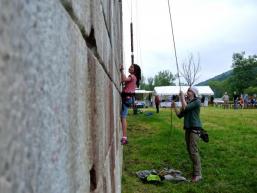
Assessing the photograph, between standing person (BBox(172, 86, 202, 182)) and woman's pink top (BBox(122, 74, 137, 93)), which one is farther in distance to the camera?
woman's pink top (BBox(122, 74, 137, 93))

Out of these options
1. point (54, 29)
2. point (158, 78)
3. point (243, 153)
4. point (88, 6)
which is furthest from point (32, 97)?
point (158, 78)

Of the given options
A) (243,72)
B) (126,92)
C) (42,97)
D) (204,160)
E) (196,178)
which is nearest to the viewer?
Answer: (42,97)

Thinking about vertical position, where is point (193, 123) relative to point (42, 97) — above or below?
below

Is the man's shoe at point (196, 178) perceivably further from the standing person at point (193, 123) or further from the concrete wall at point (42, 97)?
the concrete wall at point (42, 97)

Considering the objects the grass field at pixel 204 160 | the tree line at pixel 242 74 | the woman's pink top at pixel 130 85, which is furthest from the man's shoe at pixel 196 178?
the tree line at pixel 242 74

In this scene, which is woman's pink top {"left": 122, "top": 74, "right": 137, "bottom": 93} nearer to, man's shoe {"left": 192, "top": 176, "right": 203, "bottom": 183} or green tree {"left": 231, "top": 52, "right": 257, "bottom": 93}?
man's shoe {"left": 192, "top": 176, "right": 203, "bottom": 183}

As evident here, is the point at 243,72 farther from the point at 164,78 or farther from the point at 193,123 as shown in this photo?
the point at 193,123

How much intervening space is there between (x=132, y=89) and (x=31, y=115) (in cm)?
784

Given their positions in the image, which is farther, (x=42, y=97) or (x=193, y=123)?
(x=193, y=123)

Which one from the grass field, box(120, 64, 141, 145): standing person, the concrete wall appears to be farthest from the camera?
box(120, 64, 141, 145): standing person

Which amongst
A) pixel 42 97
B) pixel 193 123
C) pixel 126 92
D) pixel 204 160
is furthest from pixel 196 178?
pixel 42 97

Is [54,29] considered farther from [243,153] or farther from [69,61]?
[243,153]

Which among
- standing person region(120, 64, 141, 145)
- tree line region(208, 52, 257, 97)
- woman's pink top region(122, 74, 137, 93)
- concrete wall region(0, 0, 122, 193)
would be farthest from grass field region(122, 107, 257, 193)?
tree line region(208, 52, 257, 97)

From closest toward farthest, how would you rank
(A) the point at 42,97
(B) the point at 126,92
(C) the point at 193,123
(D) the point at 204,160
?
(A) the point at 42,97 < (C) the point at 193,123 < (B) the point at 126,92 < (D) the point at 204,160
